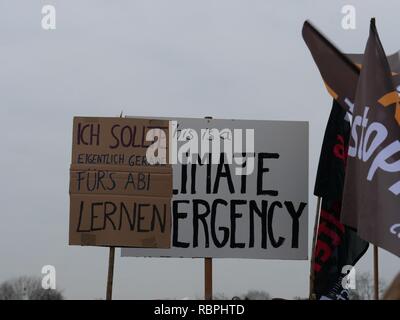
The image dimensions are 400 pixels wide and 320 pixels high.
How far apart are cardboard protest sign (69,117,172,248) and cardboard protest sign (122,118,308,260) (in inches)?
67.7

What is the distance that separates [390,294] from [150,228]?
5027 millimetres

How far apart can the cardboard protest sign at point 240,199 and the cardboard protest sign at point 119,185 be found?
5.65 feet

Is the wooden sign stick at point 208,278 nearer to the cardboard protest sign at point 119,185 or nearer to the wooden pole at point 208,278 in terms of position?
the wooden pole at point 208,278

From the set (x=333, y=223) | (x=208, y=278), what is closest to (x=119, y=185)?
(x=208, y=278)

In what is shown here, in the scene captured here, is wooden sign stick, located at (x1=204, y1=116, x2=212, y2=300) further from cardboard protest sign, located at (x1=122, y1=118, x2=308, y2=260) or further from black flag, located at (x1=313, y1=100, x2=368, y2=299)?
black flag, located at (x1=313, y1=100, x2=368, y2=299)

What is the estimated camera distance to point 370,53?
31.8ft

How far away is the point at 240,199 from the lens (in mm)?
11367

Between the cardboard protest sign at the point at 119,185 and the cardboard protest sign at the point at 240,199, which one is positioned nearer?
the cardboard protest sign at the point at 119,185

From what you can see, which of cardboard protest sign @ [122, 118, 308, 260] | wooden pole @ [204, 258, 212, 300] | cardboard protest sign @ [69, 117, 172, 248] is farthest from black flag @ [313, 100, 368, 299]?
cardboard protest sign @ [69, 117, 172, 248]

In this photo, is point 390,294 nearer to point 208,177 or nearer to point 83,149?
point 83,149

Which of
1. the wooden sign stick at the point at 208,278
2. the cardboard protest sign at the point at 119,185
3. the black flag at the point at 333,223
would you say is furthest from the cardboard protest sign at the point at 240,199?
the cardboard protest sign at the point at 119,185

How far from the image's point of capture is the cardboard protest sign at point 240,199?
11305mm
